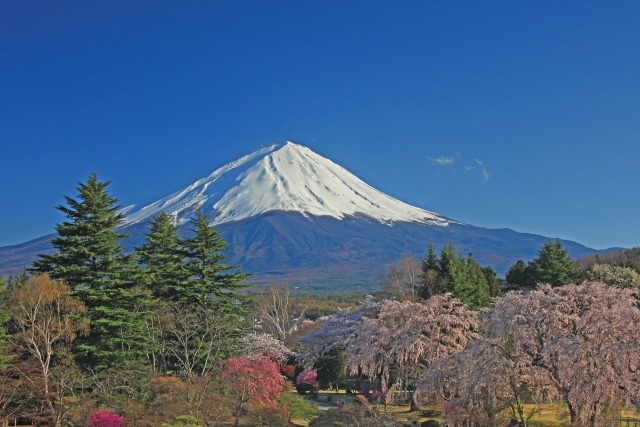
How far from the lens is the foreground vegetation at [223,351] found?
75.2 ft

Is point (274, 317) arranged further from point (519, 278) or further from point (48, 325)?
point (48, 325)

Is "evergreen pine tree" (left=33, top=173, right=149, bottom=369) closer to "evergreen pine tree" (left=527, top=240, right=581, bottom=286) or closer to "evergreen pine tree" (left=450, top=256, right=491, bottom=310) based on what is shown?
"evergreen pine tree" (left=450, top=256, right=491, bottom=310)

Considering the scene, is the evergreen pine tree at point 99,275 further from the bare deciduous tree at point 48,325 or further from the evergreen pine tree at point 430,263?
the evergreen pine tree at point 430,263

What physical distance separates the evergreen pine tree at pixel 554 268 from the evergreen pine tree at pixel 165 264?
32.3 metres

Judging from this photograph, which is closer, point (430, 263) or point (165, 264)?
point (165, 264)

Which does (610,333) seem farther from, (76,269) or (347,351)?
(76,269)

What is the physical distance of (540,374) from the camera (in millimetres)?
23250

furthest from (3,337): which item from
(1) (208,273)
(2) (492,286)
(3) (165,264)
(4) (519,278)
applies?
(4) (519,278)

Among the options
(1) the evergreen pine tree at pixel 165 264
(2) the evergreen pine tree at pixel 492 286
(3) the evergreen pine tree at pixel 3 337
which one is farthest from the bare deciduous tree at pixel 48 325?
(2) the evergreen pine tree at pixel 492 286

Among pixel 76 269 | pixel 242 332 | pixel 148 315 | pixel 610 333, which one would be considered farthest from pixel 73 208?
pixel 610 333

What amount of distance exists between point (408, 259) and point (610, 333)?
41.1m

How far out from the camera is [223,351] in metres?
34.7

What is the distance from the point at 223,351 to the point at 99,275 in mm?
8944

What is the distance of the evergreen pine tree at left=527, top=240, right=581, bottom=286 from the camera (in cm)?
5304
